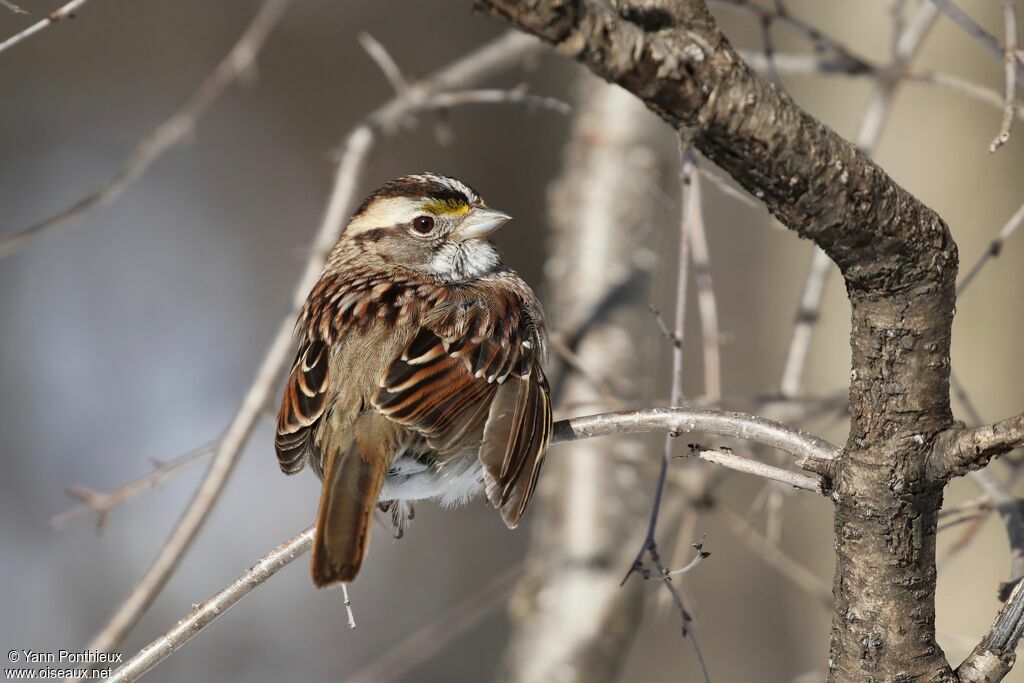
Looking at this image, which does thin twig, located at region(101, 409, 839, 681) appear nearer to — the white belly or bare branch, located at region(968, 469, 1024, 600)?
the white belly

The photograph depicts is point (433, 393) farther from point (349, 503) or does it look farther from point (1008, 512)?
point (1008, 512)

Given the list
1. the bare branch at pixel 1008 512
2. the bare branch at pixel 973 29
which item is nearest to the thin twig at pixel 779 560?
the bare branch at pixel 1008 512

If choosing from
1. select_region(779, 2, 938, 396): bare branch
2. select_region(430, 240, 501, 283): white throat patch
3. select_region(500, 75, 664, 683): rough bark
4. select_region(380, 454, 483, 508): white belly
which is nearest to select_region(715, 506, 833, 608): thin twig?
select_region(779, 2, 938, 396): bare branch

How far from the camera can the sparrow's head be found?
12.5ft

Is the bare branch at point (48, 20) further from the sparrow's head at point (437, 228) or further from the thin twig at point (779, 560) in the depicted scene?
the thin twig at point (779, 560)

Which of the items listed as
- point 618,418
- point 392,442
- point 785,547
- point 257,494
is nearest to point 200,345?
point 257,494

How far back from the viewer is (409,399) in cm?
296

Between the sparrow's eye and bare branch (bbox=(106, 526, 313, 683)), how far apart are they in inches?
65.8

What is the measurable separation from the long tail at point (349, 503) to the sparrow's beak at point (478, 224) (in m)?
1.07

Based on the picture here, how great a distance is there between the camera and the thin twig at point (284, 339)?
299 centimetres

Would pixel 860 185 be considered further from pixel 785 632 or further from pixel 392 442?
pixel 785 632

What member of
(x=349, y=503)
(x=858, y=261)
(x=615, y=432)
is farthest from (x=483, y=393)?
(x=858, y=261)

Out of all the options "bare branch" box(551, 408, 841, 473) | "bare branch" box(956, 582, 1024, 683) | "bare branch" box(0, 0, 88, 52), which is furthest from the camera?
"bare branch" box(0, 0, 88, 52)

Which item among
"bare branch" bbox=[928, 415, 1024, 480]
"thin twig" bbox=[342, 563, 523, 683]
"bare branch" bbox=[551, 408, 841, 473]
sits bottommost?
"thin twig" bbox=[342, 563, 523, 683]
